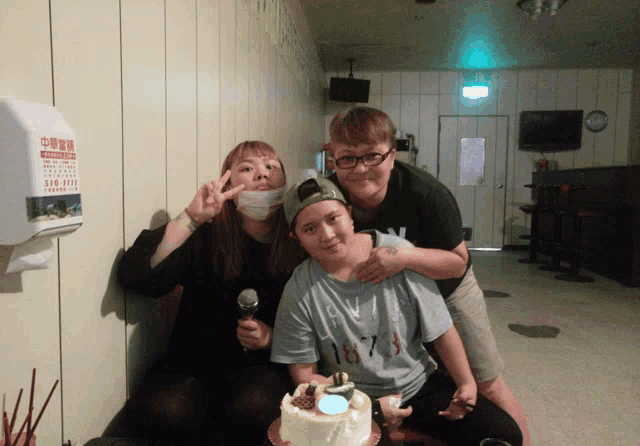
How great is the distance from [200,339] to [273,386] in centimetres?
30

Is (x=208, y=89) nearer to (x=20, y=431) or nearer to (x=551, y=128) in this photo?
(x=20, y=431)

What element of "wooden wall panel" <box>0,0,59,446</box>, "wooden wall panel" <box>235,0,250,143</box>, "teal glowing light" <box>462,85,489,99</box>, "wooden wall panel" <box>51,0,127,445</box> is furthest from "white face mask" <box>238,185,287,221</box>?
"teal glowing light" <box>462,85,489,99</box>

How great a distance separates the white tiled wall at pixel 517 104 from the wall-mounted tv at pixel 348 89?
2.31ft

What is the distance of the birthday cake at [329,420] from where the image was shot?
3.12 feet

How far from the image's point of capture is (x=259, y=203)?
1431 millimetres

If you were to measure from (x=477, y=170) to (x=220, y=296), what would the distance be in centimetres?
673

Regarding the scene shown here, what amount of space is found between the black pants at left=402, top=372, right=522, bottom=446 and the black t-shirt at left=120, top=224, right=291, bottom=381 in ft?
1.55

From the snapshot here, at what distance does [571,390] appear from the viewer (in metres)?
2.41

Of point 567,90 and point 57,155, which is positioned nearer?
point 57,155

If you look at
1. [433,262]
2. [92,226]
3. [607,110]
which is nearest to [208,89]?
[92,226]

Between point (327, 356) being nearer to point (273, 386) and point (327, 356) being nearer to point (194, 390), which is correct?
point (273, 386)

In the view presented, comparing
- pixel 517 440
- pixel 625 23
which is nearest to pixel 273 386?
pixel 517 440

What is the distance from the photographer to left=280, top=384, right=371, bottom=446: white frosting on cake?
0.95 meters

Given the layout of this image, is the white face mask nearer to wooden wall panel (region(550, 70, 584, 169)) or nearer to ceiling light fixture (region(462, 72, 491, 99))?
ceiling light fixture (region(462, 72, 491, 99))
